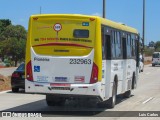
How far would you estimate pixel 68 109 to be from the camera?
49.9 ft

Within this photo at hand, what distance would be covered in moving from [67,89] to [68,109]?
169 centimetres

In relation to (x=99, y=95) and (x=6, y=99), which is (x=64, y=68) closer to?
(x=99, y=95)

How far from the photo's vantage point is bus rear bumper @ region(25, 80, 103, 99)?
44.2 feet

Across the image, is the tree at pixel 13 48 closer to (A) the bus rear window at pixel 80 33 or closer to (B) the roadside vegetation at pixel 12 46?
(B) the roadside vegetation at pixel 12 46

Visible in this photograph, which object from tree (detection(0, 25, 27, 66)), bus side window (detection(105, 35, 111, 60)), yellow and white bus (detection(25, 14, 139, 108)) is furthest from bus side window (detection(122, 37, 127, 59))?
tree (detection(0, 25, 27, 66))

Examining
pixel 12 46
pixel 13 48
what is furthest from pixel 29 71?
pixel 12 46

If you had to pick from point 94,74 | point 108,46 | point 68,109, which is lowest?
point 68,109

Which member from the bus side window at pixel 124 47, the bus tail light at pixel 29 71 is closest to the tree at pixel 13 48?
the bus side window at pixel 124 47

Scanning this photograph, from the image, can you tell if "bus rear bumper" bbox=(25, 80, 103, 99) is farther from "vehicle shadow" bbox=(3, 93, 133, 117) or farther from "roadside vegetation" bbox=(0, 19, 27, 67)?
"roadside vegetation" bbox=(0, 19, 27, 67)

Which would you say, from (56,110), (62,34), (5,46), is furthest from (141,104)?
(5,46)

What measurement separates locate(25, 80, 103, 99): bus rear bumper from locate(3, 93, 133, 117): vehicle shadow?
0.69 m

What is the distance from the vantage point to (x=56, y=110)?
14.9 meters

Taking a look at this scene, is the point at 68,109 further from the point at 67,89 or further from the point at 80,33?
the point at 80,33

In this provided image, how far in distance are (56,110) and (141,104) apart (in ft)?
11.9
